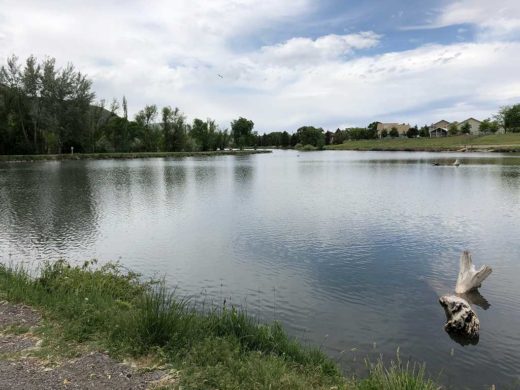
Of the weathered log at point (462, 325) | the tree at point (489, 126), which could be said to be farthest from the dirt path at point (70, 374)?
the tree at point (489, 126)

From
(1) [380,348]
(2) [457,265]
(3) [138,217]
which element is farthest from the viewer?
(3) [138,217]

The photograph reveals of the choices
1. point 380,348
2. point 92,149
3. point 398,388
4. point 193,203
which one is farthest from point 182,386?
point 92,149

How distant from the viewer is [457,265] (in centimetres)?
1341

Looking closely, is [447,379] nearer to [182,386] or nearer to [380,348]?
[380,348]

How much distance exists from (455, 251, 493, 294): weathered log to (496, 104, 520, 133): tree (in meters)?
142

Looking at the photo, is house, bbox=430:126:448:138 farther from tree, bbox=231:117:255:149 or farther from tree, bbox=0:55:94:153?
tree, bbox=0:55:94:153

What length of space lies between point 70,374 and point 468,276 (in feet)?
31.2

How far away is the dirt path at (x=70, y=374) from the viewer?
507cm

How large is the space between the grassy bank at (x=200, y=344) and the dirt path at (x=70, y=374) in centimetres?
28

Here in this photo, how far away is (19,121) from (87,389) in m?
82.5

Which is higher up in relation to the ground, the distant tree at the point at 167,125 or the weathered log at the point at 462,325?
the distant tree at the point at 167,125

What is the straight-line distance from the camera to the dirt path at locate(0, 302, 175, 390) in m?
5.07

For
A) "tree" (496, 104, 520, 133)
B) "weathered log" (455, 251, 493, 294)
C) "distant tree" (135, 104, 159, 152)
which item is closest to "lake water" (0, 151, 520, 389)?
"weathered log" (455, 251, 493, 294)

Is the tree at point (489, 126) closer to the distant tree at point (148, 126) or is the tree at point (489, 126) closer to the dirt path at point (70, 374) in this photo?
the distant tree at point (148, 126)
